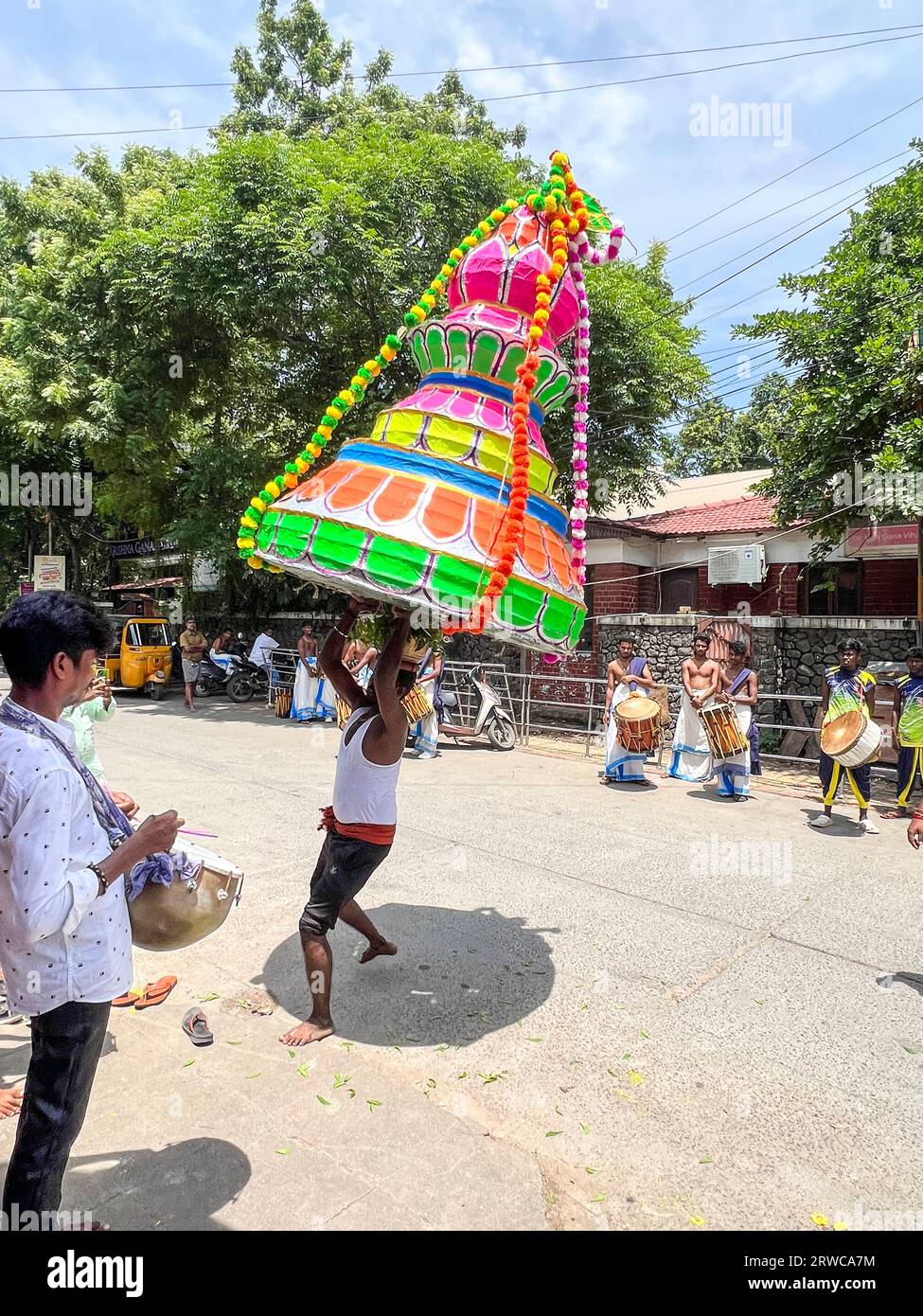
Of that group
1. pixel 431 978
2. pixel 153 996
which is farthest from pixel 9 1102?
pixel 431 978

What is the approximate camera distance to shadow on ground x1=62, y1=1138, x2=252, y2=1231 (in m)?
2.47

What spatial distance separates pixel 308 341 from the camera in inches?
607

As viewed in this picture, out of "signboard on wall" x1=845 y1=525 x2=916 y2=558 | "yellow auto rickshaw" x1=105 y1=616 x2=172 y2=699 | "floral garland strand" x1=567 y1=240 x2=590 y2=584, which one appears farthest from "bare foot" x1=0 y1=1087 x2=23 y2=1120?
"yellow auto rickshaw" x1=105 y1=616 x2=172 y2=699

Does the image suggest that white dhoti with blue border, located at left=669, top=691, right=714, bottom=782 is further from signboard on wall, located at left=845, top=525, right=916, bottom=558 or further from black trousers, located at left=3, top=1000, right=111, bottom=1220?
black trousers, located at left=3, top=1000, right=111, bottom=1220

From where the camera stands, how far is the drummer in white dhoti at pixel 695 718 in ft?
29.6

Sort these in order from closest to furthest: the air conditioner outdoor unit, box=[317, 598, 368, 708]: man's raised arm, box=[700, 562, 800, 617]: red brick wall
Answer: box=[317, 598, 368, 708]: man's raised arm < the air conditioner outdoor unit < box=[700, 562, 800, 617]: red brick wall

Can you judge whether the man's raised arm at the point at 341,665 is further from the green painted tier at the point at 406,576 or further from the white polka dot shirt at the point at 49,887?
the white polka dot shirt at the point at 49,887

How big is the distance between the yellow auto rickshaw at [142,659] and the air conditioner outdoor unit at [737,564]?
12.0 metres

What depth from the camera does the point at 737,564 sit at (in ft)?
50.7

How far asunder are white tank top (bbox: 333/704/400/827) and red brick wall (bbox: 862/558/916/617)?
48.5 ft

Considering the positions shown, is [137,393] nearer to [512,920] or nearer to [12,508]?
[512,920]

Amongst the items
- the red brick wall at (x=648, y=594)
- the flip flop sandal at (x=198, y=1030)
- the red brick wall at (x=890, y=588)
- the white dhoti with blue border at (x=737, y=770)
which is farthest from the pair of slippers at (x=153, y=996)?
the red brick wall at (x=648, y=594)

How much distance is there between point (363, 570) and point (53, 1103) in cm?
188
